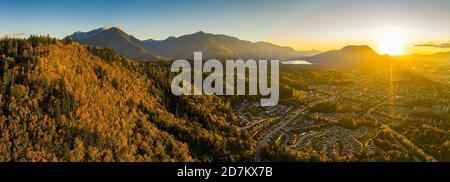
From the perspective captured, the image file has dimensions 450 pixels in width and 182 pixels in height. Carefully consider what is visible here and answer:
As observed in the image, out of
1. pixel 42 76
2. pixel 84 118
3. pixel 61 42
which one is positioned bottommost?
pixel 84 118

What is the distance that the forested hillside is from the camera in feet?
290

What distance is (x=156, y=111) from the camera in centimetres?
12344

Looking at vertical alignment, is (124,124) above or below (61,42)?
below

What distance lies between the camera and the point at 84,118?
98.6 metres

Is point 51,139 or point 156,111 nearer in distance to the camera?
point 51,139

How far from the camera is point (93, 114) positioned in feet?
335

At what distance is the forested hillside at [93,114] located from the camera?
88.4 meters
